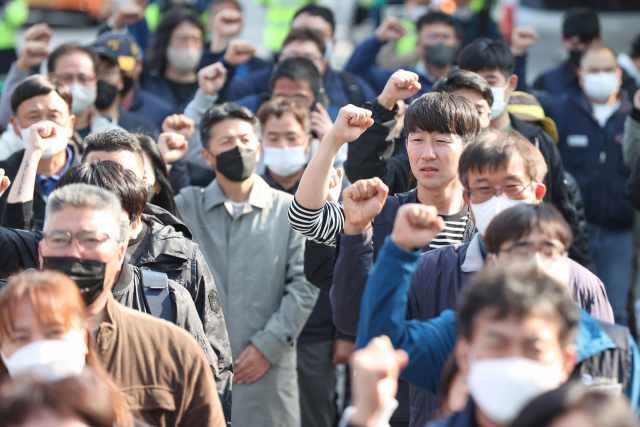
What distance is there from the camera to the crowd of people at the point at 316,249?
80.4 inches

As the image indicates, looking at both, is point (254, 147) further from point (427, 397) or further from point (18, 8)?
point (18, 8)

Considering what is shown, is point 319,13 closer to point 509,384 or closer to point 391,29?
point 391,29

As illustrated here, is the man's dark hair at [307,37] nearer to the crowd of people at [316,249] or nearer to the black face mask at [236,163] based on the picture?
the crowd of people at [316,249]

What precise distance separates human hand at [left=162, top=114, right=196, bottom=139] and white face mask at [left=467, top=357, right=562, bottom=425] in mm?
3330

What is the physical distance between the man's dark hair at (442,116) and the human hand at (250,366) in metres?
1.59

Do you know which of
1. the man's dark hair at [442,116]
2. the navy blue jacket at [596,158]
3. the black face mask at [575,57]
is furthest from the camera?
the black face mask at [575,57]

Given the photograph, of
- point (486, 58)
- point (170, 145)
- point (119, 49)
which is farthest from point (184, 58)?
point (486, 58)

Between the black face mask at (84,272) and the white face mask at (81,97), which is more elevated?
the white face mask at (81,97)

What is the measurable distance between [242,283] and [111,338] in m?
1.90

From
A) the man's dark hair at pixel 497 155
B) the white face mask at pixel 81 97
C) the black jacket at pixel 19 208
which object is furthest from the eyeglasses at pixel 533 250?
the white face mask at pixel 81 97

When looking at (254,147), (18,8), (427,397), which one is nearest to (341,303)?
(427,397)

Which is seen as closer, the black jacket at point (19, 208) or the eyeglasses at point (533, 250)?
the eyeglasses at point (533, 250)

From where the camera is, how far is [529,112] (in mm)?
5082

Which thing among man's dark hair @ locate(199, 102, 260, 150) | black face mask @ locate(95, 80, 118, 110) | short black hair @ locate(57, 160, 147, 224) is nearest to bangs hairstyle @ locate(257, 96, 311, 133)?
man's dark hair @ locate(199, 102, 260, 150)
